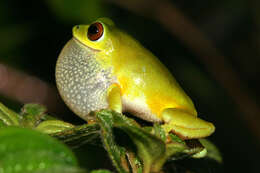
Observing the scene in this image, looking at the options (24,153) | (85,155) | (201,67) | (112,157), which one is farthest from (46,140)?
(201,67)

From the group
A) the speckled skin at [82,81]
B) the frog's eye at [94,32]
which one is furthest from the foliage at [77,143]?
the frog's eye at [94,32]

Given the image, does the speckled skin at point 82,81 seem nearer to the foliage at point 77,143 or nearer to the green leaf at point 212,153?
the foliage at point 77,143

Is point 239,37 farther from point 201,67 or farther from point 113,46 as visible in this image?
point 113,46

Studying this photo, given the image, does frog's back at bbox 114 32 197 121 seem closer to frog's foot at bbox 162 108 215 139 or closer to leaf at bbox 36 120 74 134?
frog's foot at bbox 162 108 215 139

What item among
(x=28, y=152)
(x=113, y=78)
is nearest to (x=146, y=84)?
(x=113, y=78)

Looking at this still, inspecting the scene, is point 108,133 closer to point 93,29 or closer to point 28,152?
point 28,152

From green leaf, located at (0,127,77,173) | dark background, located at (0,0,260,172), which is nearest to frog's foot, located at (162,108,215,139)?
green leaf, located at (0,127,77,173)
